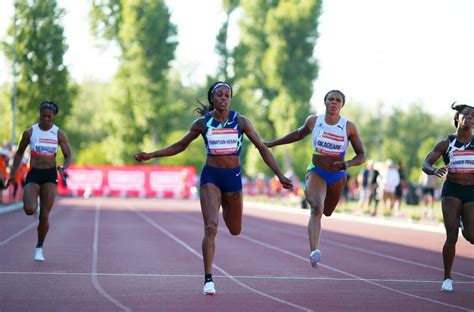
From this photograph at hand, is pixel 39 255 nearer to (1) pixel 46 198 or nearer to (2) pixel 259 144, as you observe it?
(1) pixel 46 198

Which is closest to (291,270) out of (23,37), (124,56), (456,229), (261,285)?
(261,285)

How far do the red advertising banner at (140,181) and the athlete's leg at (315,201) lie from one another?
49.1 m

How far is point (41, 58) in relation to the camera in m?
64.4

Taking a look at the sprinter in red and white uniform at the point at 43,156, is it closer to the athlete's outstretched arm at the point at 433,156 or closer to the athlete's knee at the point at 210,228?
the athlete's knee at the point at 210,228

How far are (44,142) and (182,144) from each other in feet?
13.0

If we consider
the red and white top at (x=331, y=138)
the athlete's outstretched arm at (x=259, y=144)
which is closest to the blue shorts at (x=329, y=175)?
the red and white top at (x=331, y=138)

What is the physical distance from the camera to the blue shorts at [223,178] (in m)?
11.0

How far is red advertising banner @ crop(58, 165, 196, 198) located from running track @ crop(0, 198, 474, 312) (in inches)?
1448

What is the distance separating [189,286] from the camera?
1177 centimetres

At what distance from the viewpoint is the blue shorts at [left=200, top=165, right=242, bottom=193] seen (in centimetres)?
1097

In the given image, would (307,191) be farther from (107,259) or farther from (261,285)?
(107,259)

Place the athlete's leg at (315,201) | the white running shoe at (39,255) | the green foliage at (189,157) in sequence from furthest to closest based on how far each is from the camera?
1. the green foliage at (189,157)
2. the white running shoe at (39,255)
3. the athlete's leg at (315,201)

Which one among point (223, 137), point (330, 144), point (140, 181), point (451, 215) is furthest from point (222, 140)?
point (140, 181)

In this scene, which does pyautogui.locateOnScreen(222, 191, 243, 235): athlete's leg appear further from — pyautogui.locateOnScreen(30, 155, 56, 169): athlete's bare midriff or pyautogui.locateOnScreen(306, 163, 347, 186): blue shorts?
pyautogui.locateOnScreen(30, 155, 56, 169): athlete's bare midriff
